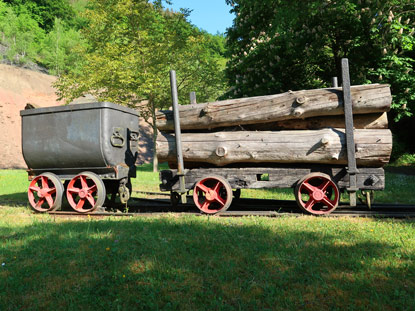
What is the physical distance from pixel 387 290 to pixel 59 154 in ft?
21.2

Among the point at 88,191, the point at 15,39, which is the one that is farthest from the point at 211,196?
the point at 15,39

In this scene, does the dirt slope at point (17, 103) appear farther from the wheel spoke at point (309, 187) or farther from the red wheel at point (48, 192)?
the wheel spoke at point (309, 187)

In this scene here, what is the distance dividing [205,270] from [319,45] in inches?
476

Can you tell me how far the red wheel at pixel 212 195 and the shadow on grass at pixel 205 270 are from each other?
1.29 m

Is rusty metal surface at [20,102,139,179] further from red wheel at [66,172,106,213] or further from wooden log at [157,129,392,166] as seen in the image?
wooden log at [157,129,392,166]

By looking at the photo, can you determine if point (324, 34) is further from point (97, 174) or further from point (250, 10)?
point (97, 174)

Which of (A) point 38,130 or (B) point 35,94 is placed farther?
(B) point 35,94

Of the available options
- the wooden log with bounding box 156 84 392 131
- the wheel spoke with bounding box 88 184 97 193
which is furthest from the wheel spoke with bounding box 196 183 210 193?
the wheel spoke with bounding box 88 184 97 193

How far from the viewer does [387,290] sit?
2.71m

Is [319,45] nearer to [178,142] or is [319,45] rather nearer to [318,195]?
[318,195]

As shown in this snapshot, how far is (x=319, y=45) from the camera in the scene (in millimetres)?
12891

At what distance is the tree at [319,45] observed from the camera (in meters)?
10.4

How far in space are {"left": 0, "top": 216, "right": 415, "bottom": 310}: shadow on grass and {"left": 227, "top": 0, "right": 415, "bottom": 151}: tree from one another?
27.3 feet

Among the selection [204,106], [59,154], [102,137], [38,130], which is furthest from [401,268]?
[38,130]
